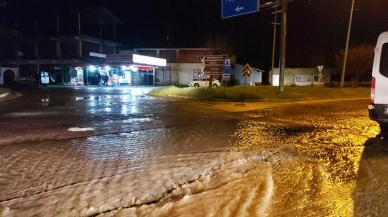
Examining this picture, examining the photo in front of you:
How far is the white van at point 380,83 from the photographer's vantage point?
9.12m

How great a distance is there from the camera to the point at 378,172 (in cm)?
636

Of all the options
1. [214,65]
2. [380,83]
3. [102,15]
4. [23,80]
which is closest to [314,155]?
[380,83]

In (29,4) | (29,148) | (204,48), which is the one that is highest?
(29,4)

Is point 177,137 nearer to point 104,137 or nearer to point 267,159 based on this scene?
point 104,137

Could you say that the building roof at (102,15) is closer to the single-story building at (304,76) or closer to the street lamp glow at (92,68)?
the street lamp glow at (92,68)

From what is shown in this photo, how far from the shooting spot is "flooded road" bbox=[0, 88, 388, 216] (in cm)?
486

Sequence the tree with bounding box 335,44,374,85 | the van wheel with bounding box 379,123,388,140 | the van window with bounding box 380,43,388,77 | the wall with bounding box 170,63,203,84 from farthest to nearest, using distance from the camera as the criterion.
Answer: the wall with bounding box 170,63,203,84 < the tree with bounding box 335,44,374,85 < the van wheel with bounding box 379,123,388,140 < the van window with bounding box 380,43,388,77

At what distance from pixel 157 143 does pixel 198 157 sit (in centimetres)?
187

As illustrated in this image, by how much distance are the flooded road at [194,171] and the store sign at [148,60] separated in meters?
35.8

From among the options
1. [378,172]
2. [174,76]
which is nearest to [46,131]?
[378,172]

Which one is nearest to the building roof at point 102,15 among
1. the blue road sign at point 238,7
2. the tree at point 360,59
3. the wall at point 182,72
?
the wall at point 182,72

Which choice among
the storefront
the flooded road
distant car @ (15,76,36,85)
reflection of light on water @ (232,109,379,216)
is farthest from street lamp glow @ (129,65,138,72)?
the flooded road

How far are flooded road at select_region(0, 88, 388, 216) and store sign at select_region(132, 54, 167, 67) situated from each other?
3583 centimetres

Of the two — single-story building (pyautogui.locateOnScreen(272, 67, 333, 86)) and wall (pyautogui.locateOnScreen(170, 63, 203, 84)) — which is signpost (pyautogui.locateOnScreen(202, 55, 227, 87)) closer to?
wall (pyautogui.locateOnScreen(170, 63, 203, 84))
